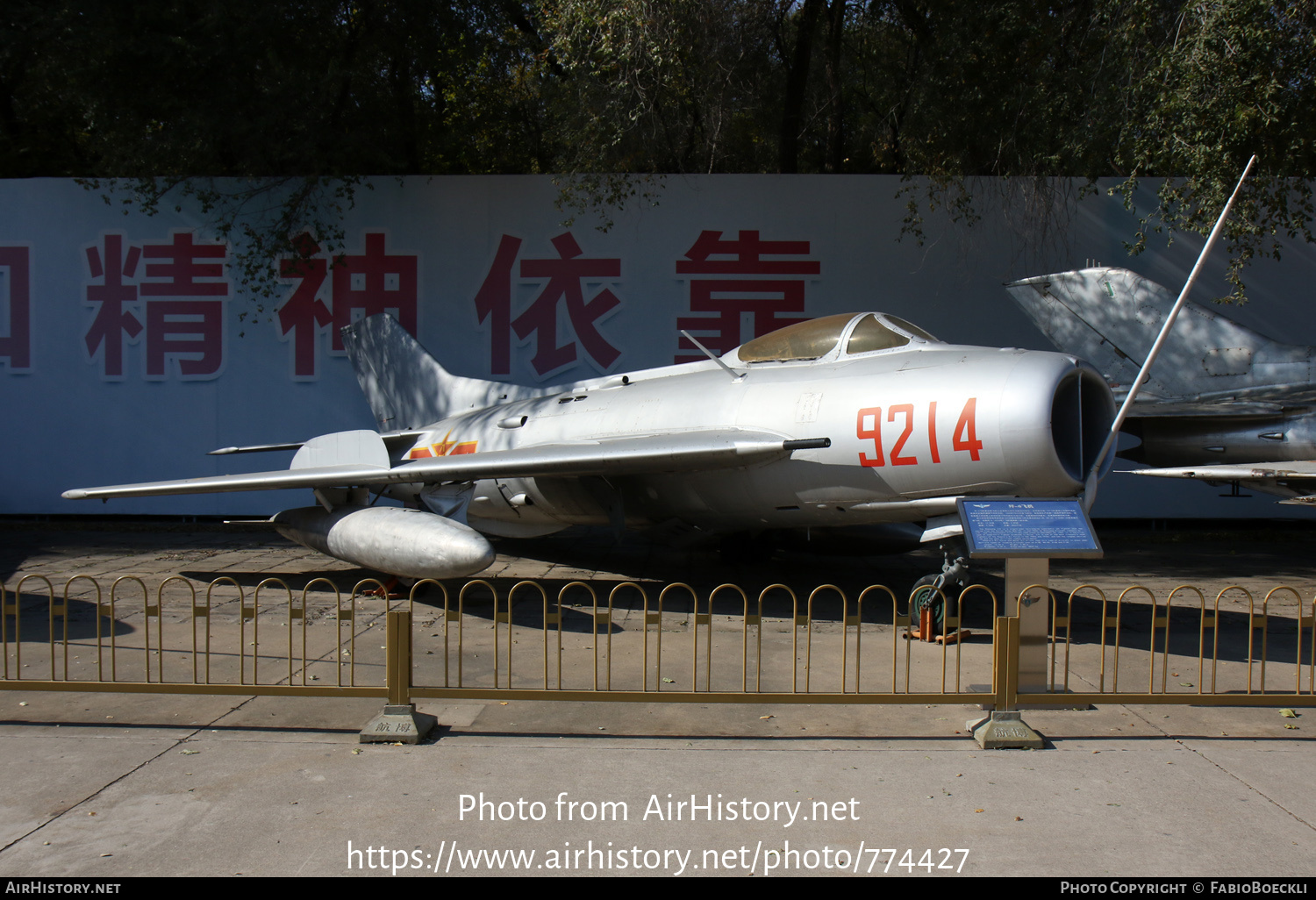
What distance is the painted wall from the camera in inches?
510

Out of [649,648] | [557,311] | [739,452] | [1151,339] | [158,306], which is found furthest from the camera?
[158,306]

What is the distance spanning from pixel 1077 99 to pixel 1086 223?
3510 millimetres

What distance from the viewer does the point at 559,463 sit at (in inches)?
305

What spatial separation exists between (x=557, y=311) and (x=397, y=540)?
238 inches

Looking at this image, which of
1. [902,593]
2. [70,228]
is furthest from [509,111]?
[902,593]

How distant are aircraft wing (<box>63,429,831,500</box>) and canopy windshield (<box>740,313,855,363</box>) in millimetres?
921

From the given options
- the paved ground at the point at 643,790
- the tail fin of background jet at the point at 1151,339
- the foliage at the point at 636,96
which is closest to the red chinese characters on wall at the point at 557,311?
the foliage at the point at 636,96

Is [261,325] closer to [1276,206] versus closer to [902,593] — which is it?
[902,593]

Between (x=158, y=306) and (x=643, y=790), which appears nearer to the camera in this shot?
(x=643, y=790)

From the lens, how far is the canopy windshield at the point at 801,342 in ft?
25.8

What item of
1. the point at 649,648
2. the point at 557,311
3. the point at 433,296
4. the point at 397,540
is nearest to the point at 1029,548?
the point at 649,648

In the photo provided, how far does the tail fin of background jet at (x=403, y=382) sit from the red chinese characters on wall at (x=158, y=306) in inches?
111

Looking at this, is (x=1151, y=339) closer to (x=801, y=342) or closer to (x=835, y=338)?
(x=835, y=338)

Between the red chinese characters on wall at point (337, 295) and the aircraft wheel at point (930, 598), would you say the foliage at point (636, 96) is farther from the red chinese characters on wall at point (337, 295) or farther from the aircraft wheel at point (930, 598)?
the aircraft wheel at point (930, 598)
